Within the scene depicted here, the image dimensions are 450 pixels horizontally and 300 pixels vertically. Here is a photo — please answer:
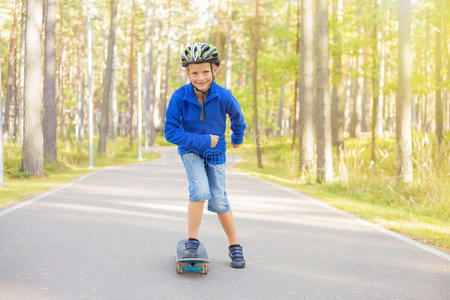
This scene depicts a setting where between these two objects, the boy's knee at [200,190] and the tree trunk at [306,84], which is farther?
the tree trunk at [306,84]

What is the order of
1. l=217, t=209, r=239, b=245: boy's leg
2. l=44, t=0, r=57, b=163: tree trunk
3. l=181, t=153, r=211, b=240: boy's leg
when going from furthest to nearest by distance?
1. l=44, t=0, r=57, b=163: tree trunk
2. l=217, t=209, r=239, b=245: boy's leg
3. l=181, t=153, r=211, b=240: boy's leg

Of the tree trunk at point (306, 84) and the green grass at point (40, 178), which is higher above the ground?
the tree trunk at point (306, 84)

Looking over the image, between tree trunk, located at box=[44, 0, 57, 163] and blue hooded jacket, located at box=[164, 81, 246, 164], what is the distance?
17639mm

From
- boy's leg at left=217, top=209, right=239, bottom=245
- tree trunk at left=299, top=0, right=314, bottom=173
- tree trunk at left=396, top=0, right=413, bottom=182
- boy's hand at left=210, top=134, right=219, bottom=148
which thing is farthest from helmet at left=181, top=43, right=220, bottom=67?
tree trunk at left=299, top=0, right=314, bottom=173

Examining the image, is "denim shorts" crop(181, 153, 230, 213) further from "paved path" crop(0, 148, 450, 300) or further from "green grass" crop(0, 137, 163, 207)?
"green grass" crop(0, 137, 163, 207)

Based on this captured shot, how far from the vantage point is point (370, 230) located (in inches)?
319

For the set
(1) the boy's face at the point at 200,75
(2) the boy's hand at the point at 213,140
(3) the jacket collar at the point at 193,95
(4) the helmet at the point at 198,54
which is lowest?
(2) the boy's hand at the point at 213,140

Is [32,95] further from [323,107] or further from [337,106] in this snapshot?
[337,106]

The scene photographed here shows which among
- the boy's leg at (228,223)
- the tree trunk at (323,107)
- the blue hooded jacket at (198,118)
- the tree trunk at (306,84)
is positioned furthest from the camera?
the tree trunk at (306,84)

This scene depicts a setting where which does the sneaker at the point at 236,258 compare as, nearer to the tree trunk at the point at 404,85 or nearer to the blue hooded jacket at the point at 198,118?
the blue hooded jacket at the point at 198,118

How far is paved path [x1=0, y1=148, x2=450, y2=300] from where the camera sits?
4.74 m

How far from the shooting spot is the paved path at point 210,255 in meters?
4.74

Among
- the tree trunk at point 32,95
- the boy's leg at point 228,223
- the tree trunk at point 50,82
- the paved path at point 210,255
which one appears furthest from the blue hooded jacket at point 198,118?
the tree trunk at point 50,82

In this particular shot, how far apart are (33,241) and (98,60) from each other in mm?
69036
